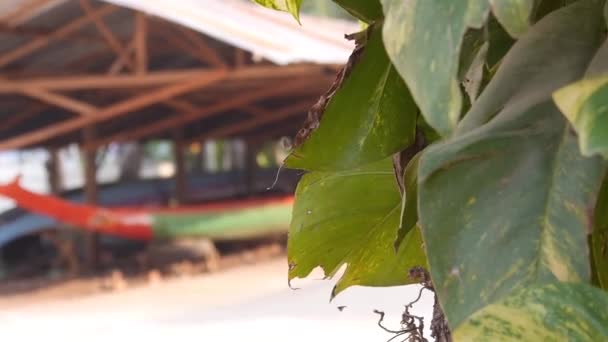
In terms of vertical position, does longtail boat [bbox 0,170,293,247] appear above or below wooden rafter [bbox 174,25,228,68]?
below

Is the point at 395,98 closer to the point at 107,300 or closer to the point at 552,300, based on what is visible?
the point at 552,300

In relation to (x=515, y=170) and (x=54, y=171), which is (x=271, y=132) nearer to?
(x=54, y=171)

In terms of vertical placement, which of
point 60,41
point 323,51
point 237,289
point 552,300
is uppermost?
point 60,41

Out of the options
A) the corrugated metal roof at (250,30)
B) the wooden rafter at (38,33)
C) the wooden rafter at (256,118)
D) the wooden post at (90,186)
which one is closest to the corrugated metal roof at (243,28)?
the corrugated metal roof at (250,30)

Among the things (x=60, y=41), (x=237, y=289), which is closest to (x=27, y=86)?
(x=60, y=41)

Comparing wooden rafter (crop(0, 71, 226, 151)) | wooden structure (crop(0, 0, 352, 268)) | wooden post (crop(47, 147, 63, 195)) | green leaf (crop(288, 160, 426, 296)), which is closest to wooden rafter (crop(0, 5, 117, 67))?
wooden structure (crop(0, 0, 352, 268))

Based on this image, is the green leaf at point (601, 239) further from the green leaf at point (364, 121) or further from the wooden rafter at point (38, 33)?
the wooden rafter at point (38, 33)

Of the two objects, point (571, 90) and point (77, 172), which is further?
point (77, 172)

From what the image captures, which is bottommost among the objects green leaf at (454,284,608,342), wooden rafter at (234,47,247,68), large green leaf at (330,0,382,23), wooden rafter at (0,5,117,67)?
green leaf at (454,284,608,342)

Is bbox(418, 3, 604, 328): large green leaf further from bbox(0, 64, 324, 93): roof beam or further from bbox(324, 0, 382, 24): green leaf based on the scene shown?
bbox(0, 64, 324, 93): roof beam
